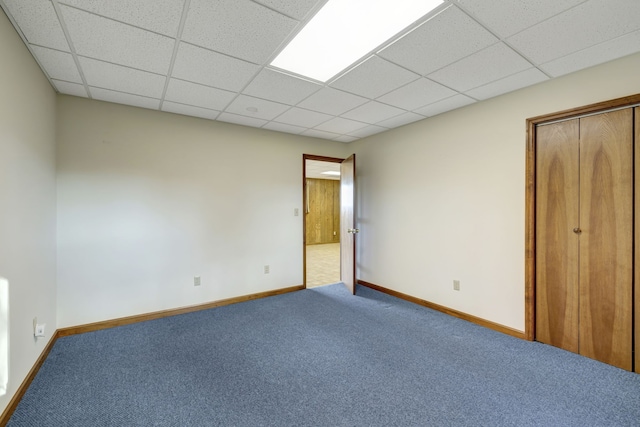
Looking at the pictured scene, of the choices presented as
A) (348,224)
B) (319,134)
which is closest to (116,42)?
(319,134)

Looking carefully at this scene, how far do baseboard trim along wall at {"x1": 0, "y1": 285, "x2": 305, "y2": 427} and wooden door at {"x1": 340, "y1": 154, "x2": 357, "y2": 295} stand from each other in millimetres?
764

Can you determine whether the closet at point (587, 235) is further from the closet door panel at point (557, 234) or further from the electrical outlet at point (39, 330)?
the electrical outlet at point (39, 330)

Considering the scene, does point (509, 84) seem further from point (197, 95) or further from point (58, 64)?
point (58, 64)

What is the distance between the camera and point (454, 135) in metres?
3.29

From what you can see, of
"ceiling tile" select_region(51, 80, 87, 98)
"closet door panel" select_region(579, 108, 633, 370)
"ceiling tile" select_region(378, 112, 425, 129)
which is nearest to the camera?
"closet door panel" select_region(579, 108, 633, 370)

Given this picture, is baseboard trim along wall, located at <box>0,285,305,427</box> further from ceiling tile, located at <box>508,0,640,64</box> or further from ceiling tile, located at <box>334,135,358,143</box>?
ceiling tile, located at <box>508,0,640,64</box>

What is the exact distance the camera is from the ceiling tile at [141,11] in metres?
1.55

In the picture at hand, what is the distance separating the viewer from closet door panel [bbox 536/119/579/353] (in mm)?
2447

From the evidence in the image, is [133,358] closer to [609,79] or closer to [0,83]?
[0,83]

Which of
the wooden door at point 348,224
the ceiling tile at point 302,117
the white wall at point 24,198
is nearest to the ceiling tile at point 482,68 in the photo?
the ceiling tile at point 302,117

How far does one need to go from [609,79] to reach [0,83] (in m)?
4.18

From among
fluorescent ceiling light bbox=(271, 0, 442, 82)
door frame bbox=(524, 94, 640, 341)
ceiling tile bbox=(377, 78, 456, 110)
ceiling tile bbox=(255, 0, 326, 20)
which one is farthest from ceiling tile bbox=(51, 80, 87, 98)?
door frame bbox=(524, 94, 640, 341)

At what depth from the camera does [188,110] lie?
325cm

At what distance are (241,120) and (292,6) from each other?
2225 millimetres
